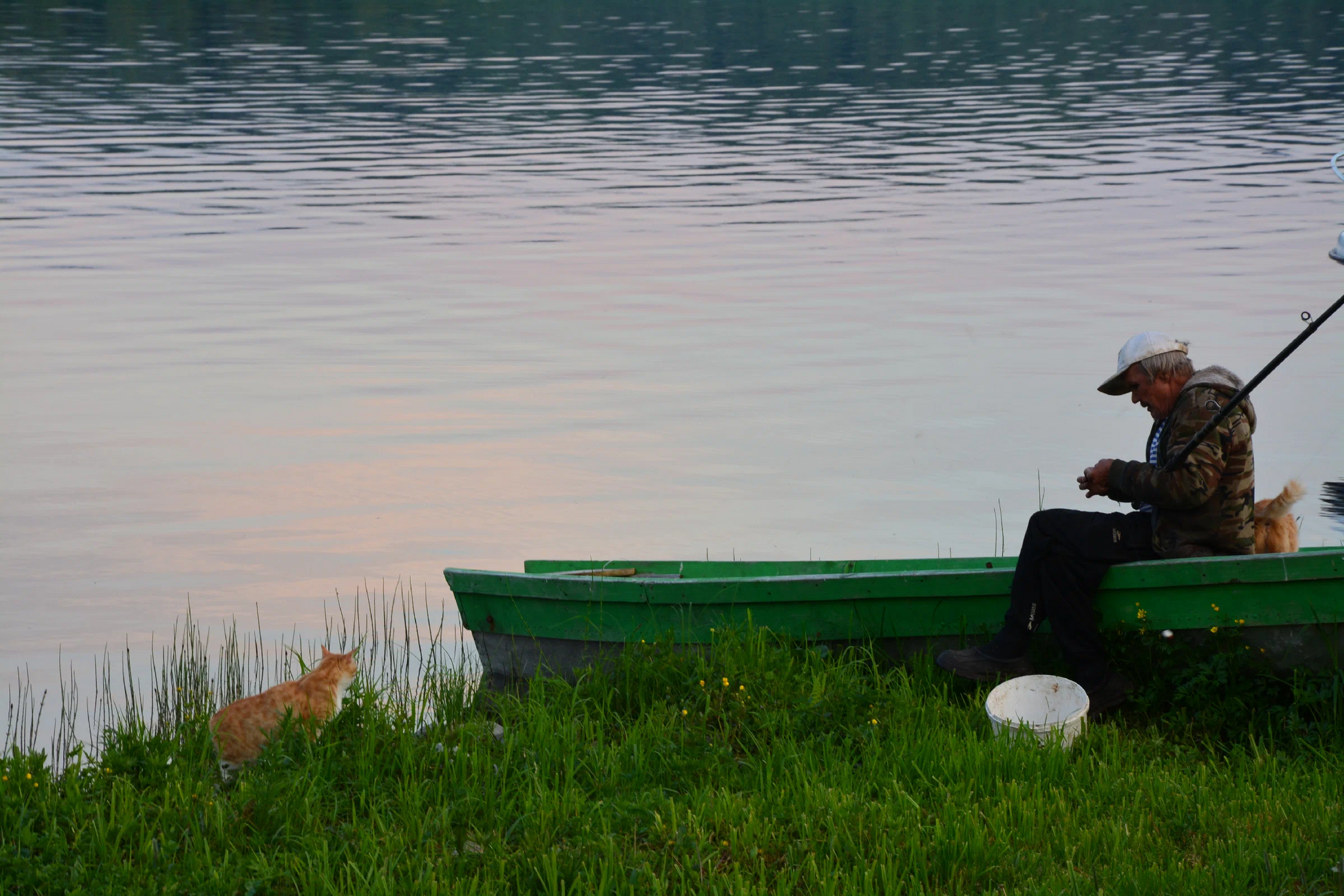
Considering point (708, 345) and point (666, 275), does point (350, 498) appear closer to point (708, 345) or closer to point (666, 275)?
point (708, 345)

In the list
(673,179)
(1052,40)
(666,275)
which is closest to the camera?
(666,275)

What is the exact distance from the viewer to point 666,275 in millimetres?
21172

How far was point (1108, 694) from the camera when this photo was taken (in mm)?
7016

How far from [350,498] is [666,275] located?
878cm

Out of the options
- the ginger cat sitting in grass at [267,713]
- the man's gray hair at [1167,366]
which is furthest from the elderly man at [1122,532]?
the ginger cat sitting in grass at [267,713]

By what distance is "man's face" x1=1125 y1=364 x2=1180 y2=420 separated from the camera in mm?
7055

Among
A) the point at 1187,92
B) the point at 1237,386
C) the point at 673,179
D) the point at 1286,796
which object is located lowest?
the point at 1286,796

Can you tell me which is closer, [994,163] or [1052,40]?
[994,163]

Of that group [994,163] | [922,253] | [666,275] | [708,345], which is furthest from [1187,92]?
[708,345]

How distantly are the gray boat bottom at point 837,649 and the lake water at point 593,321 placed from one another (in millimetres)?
→ 2711

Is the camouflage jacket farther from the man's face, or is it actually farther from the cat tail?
the cat tail

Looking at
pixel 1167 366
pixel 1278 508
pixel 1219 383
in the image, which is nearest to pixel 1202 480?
pixel 1219 383

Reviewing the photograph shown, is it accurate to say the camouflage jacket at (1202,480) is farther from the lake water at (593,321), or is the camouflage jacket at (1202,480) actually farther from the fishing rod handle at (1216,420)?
the lake water at (593,321)

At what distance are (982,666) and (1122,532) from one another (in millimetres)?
793
